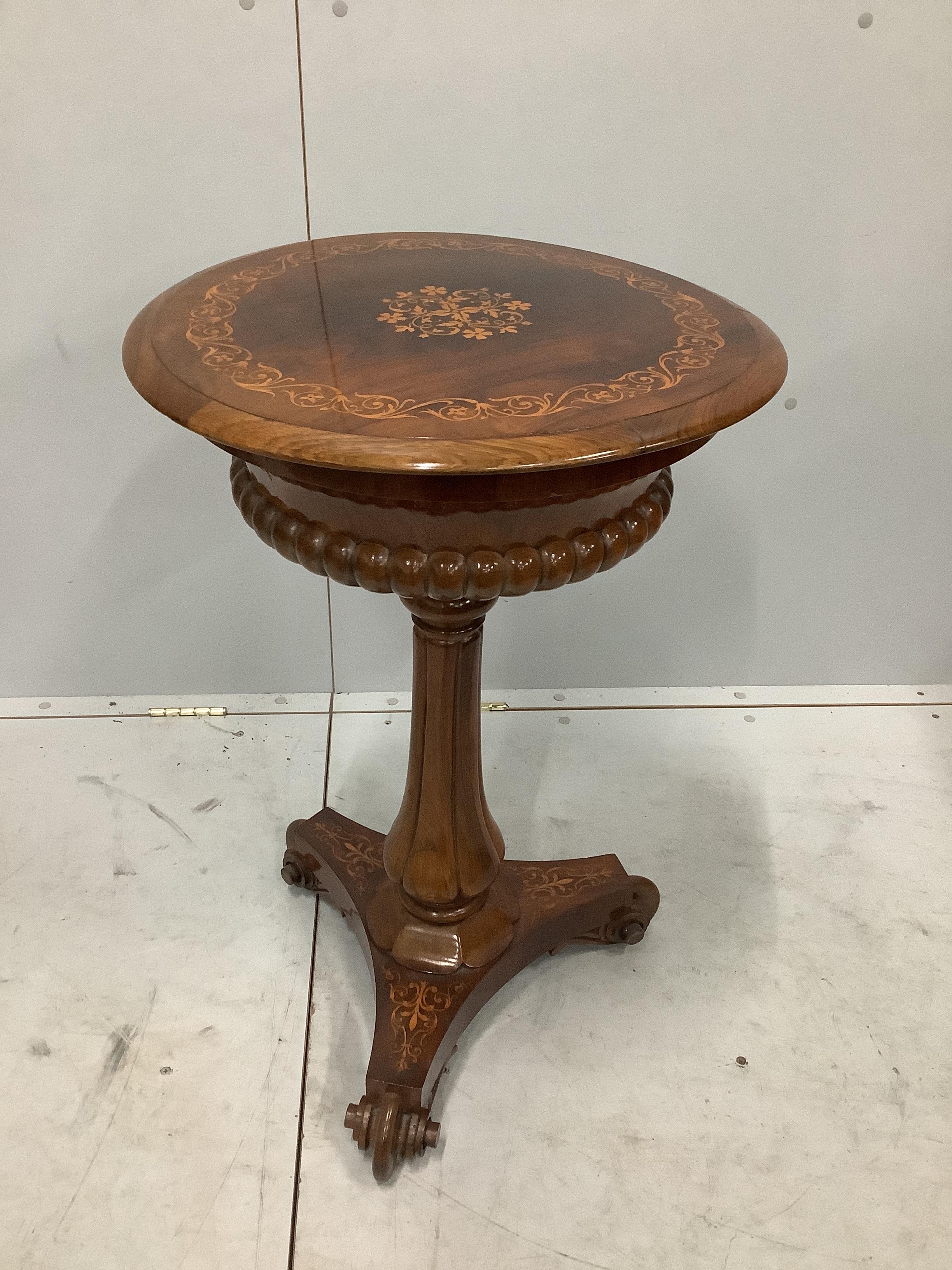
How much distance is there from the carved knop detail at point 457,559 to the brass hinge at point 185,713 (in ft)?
A: 3.54

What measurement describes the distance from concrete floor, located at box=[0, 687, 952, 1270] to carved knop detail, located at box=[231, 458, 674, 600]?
0.76 m

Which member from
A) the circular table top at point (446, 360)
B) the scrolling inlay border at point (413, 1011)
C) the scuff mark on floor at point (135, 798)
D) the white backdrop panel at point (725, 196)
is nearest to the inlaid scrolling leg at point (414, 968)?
A: the scrolling inlay border at point (413, 1011)

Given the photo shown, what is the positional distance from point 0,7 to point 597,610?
4.86 feet

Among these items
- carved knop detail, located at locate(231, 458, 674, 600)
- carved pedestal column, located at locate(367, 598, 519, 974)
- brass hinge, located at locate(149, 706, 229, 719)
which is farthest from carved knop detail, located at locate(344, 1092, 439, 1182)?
brass hinge, located at locate(149, 706, 229, 719)

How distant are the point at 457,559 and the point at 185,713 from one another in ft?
4.24

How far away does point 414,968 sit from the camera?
4.82 ft

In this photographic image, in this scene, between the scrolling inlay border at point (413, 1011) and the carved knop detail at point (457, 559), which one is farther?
the scrolling inlay border at point (413, 1011)

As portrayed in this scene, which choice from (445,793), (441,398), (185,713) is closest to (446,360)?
(441,398)

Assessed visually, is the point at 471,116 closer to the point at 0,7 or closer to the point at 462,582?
the point at 0,7

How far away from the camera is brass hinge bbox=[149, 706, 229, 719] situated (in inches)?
84.8

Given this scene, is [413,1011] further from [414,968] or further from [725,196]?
[725,196]

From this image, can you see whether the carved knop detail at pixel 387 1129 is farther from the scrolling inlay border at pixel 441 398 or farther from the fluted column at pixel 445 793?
the scrolling inlay border at pixel 441 398

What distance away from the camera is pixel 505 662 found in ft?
7.32

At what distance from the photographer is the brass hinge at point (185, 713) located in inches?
84.8
